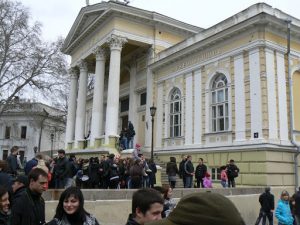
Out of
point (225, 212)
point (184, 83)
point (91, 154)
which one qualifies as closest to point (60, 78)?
point (91, 154)

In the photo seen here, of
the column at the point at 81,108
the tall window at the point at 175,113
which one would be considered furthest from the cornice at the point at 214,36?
the column at the point at 81,108

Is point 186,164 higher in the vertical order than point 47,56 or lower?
lower

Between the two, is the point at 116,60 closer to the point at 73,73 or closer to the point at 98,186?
the point at 73,73

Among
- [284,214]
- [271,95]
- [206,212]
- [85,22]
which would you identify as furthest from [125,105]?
[206,212]

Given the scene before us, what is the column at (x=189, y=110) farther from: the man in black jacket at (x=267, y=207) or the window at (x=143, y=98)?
the man in black jacket at (x=267, y=207)

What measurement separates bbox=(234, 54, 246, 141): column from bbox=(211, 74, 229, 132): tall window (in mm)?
993

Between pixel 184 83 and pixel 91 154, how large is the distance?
8.48 m

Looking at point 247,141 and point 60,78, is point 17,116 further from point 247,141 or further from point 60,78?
point 247,141

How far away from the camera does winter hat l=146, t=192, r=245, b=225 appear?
1.38 metres

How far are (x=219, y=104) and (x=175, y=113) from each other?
4.27 m

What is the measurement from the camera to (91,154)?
26422 millimetres

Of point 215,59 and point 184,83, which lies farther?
point 184,83

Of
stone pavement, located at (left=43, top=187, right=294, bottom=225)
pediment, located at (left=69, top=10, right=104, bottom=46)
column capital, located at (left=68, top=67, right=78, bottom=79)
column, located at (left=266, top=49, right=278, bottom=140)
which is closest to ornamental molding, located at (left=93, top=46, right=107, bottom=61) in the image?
pediment, located at (left=69, top=10, right=104, bottom=46)

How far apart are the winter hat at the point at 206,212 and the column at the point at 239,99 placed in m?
17.6
